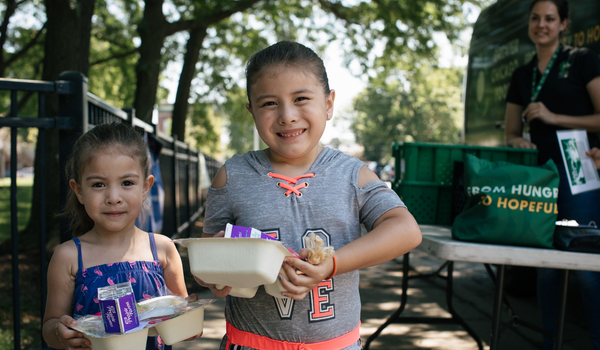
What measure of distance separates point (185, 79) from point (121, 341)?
9389mm

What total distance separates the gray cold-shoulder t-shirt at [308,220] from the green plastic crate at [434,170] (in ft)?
4.52

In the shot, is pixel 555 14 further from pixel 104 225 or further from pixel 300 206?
pixel 104 225

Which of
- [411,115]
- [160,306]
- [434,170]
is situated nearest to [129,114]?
[434,170]

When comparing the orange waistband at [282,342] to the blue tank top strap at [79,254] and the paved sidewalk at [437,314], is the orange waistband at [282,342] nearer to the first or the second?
the blue tank top strap at [79,254]

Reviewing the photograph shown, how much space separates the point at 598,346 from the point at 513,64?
10.4 ft

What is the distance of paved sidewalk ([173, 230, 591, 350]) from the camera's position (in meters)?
3.69

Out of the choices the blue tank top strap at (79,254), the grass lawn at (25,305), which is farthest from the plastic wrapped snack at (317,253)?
the grass lawn at (25,305)

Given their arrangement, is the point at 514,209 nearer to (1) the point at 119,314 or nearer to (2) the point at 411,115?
(1) the point at 119,314

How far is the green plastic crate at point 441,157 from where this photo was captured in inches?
110

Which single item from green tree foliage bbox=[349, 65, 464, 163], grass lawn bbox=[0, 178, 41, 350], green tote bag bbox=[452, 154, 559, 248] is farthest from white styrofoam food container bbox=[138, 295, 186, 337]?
green tree foliage bbox=[349, 65, 464, 163]

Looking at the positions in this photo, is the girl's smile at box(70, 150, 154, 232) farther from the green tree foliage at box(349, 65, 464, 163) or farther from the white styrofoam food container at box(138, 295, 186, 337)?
the green tree foliage at box(349, 65, 464, 163)

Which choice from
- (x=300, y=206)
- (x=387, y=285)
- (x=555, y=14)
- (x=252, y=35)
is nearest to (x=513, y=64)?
(x=555, y=14)

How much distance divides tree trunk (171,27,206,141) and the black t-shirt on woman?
27.1 ft

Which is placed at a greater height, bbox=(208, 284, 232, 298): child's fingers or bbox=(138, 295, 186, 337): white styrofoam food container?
bbox=(208, 284, 232, 298): child's fingers
